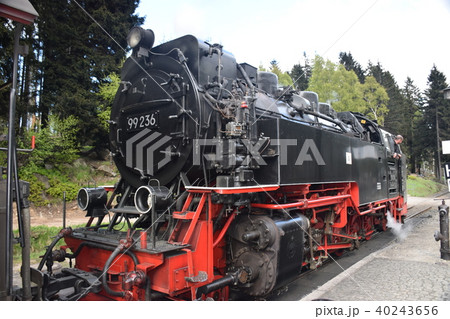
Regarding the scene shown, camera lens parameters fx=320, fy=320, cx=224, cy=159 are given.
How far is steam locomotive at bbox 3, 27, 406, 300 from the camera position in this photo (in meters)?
3.43

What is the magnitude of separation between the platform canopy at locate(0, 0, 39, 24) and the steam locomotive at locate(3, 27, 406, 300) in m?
1.90

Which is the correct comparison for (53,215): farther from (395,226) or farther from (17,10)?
(395,226)

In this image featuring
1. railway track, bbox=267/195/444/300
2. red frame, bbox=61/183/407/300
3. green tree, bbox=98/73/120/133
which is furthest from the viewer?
green tree, bbox=98/73/120/133

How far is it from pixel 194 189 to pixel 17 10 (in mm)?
2240

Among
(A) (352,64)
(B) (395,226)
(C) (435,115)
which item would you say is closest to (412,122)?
(C) (435,115)

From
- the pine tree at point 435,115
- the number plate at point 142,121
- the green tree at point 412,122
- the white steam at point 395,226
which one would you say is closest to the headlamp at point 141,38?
the number plate at point 142,121

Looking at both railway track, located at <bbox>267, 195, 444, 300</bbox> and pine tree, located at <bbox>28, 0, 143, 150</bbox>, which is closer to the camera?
railway track, located at <bbox>267, 195, 444, 300</bbox>

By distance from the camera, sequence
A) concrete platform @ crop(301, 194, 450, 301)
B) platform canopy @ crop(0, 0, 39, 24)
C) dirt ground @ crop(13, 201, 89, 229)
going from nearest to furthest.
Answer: platform canopy @ crop(0, 0, 39, 24), concrete platform @ crop(301, 194, 450, 301), dirt ground @ crop(13, 201, 89, 229)

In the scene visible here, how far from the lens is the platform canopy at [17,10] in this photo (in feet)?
7.52

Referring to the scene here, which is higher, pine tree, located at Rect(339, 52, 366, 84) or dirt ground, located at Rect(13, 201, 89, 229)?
pine tree, located at Rect(339, 52, 366, 84)

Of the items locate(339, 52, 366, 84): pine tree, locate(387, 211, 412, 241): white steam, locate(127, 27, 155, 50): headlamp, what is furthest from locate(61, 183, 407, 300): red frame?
locate(339, 52, 366, 84): pine tree

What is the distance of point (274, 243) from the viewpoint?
3844 millimetres

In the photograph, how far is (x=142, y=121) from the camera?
454cm

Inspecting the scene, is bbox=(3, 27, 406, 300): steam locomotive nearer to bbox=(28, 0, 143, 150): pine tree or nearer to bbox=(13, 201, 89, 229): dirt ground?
bbox=(13, 201, 89, 229): dirt ground
